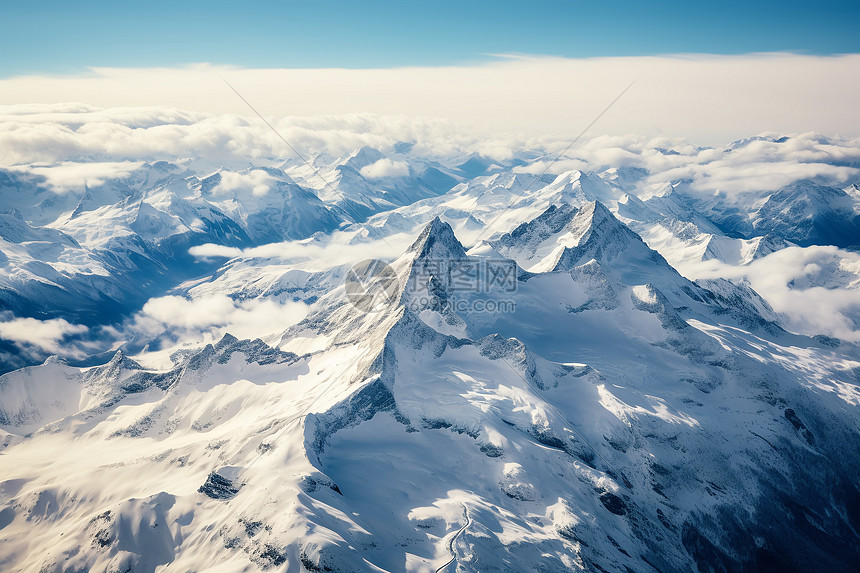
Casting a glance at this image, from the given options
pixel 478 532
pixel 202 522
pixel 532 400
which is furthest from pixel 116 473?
pixel 532 400

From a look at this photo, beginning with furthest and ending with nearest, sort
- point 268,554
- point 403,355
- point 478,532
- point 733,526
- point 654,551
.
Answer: point 403,355 < point 733,526 < point 654,551 < point 478,532 < point 268,554

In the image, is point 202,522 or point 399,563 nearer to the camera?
point 399,563

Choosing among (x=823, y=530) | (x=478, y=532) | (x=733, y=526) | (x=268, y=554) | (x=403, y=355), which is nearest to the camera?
(x=268, y=554)

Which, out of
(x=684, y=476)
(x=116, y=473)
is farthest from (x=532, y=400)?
(x=116, y=473)

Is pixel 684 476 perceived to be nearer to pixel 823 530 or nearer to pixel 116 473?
pixel 823 530

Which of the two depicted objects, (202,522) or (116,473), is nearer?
(202,522)

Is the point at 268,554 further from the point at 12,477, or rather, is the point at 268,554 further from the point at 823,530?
the point at 823,530

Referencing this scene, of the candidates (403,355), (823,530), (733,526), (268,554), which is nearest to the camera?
(268,554)

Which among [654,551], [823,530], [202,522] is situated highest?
[202,522]

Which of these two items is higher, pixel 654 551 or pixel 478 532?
pixel 478 532
